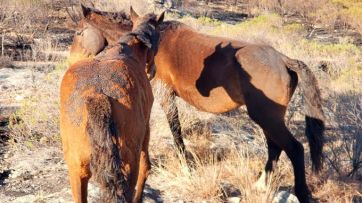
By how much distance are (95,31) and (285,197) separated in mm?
2708

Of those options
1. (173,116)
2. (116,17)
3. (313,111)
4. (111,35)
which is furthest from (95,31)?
(313,111)

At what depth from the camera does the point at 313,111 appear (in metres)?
5.11

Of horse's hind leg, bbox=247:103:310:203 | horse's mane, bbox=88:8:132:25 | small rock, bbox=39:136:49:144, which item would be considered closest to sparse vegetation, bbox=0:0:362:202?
small rock, bbox=39:136:49:144

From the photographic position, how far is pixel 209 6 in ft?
88.8

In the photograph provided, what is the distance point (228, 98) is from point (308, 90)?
924 mm

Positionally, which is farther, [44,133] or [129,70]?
[44,133]

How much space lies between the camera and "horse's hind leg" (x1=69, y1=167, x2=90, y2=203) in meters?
2.90

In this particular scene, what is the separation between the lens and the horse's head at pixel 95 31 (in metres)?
4.68

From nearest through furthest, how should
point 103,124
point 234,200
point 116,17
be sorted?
point 103,124, point 234,200, point 116,17

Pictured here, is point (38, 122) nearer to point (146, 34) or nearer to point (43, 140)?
point (43, 140)

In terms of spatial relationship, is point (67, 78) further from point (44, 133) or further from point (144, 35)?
point (44, 133)

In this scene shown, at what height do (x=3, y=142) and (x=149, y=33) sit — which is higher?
(x=149, y=33)

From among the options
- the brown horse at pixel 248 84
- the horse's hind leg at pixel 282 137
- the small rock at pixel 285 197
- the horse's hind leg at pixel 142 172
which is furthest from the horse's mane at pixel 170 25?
the small rock at pixel 285 197

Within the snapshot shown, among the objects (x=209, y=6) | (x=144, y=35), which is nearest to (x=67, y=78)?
(x=144, y=35)
